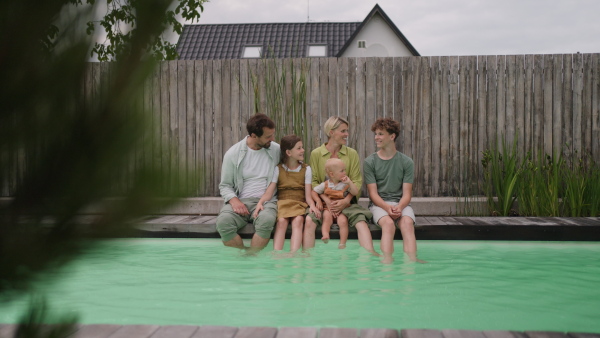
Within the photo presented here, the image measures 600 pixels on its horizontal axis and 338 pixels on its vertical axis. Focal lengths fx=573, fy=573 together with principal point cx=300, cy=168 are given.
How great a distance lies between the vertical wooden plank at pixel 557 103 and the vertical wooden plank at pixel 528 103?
0.25m

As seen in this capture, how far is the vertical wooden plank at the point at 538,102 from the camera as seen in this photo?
21.7 ft

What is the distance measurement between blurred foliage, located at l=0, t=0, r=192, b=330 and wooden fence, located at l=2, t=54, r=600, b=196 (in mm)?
5922

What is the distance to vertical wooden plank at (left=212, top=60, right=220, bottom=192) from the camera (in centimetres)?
688

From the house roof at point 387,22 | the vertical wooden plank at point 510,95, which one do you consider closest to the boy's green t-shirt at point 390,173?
the vertical wooden plank at point 510,95

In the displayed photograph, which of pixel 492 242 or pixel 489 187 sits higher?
pixel 489 187

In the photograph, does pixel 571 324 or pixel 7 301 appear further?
pixel 571 324

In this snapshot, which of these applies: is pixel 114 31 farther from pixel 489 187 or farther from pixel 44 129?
pixel 489 187

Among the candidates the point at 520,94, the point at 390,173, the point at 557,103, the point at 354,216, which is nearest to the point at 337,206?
the point at 354,216

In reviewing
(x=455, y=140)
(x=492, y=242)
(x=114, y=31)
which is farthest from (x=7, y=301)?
(x=455, y=140)

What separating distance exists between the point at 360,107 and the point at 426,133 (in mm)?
828

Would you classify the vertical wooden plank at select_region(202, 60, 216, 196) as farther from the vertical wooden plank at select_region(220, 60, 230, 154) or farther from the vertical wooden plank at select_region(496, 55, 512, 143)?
the vertical wooden plank at select_region(496, 55, 512, 143)

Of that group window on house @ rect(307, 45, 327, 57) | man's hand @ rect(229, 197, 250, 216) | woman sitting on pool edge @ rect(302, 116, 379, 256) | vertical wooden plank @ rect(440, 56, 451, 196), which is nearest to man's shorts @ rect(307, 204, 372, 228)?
woman sitting on pool edge @ rect(302, 116, 379, 256)

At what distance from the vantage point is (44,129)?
54 centimetres

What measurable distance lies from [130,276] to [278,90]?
309 cm
